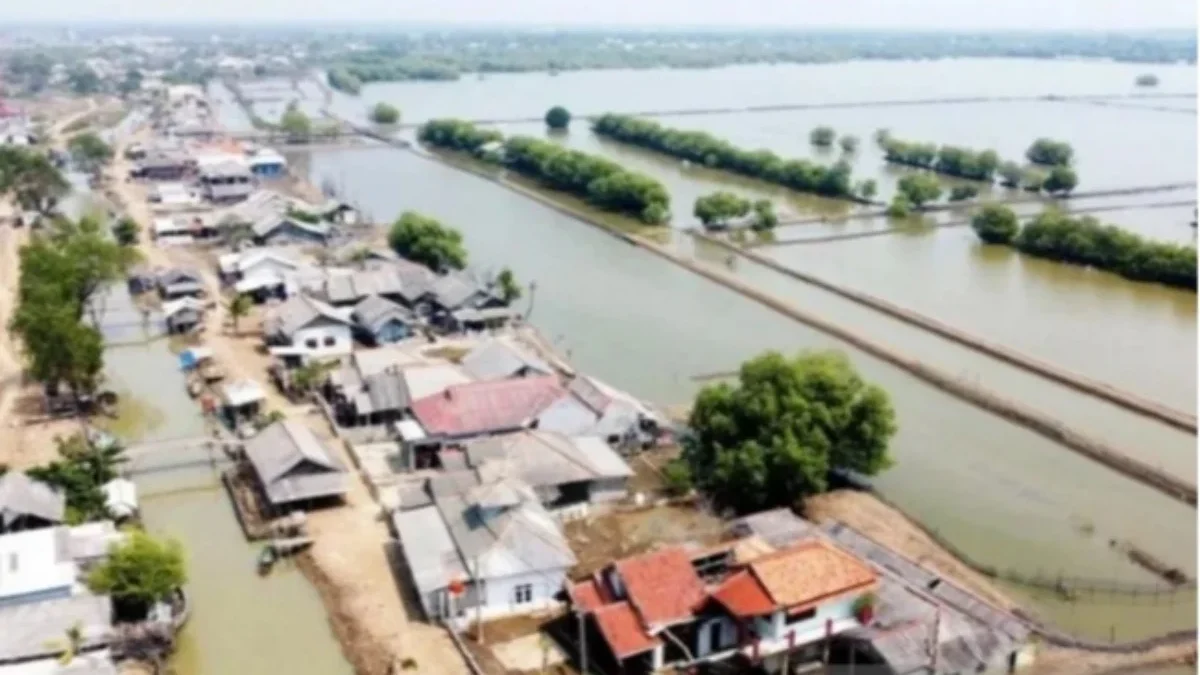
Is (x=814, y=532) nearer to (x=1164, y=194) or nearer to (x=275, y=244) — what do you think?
(x=275, y=244)

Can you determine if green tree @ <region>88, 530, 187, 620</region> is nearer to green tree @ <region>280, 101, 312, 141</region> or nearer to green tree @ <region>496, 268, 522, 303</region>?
green tree @ <region>496, 268, 522, 303</region>

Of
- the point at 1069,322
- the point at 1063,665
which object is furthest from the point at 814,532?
the point at 1069,322

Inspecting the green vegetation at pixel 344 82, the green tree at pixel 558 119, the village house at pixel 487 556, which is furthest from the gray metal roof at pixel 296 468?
the green vegetation at pixel 344 82

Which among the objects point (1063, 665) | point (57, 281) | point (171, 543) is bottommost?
point (1063, 665)

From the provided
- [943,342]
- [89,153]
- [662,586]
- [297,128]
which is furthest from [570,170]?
[662,586]

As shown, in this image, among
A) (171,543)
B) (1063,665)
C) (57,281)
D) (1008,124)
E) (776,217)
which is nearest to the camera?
(1063,665)

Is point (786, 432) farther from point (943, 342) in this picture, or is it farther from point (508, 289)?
point (508, 289)

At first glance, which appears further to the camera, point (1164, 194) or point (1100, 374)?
point (1164, 194)
